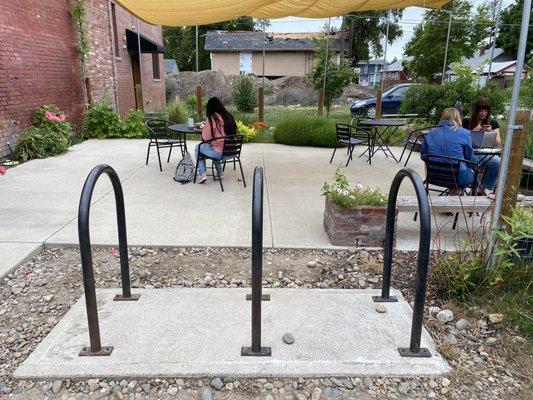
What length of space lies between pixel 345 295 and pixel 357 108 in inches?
642

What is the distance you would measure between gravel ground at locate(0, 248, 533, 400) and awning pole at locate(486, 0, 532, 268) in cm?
51

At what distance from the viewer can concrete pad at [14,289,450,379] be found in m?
2.17

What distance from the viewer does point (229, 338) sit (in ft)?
7.90

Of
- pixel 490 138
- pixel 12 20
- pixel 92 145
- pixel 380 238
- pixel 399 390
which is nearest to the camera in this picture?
pixel 399 390

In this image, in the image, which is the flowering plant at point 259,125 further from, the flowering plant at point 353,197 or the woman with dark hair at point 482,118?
the flowering plant at point 353,197

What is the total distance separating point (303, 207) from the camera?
4867mm

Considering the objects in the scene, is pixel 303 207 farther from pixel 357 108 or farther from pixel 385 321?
pixel 357 108

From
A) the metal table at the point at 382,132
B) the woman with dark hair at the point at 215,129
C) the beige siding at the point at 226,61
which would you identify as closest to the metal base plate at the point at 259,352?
the woman with dark hair at the point at 215,129

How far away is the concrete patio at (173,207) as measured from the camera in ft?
12.7

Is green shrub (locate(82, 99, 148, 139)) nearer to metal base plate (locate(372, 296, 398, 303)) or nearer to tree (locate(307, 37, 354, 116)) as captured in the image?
tree (locate(307, 37, 354, 116))

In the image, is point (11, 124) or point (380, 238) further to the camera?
point (11, 124)

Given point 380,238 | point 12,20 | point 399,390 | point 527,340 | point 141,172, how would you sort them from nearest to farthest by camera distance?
point 399,390 < point 527,340 < point 380,238 < point 141,172 < point 12,20

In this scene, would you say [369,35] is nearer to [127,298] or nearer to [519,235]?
[519,235]

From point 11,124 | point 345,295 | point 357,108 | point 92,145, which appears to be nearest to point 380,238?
point 345,295
